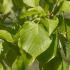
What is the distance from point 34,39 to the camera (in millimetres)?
620

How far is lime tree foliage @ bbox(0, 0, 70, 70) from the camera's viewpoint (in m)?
0.62

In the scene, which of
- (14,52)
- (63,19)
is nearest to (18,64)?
(14,52)

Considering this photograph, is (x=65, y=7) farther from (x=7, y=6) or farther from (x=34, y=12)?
(x=7, y=6)

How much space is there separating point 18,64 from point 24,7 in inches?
6.2

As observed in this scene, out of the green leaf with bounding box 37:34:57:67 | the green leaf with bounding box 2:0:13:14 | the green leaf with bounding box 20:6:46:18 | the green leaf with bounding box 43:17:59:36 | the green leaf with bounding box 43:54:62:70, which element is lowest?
the green leaf with bounding box 43:54:62:70

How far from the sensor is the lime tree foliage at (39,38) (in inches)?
24.2

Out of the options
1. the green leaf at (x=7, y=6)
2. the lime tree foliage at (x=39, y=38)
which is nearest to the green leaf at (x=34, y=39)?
the lime tree foliage at (x=39, y=38)

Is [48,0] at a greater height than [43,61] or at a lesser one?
greater

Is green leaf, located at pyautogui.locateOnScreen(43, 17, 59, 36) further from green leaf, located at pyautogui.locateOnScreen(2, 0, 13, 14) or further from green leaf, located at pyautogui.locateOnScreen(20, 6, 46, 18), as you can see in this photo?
green leaf, located at pyautogui.locateOnScreen(2, 0, 13, 14)

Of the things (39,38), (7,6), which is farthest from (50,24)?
(7,6)

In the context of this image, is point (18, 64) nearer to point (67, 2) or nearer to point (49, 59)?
point (49, 59)

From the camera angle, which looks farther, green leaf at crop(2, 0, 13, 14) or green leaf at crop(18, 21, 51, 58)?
A: green leaf at crop(2, 0, 13, 14)

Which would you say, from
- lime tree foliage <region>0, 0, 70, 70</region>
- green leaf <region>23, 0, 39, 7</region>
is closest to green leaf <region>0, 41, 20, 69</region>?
lime tree foliage <region>0, 0, 70, 70</region>

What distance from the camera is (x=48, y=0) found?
0.68m
